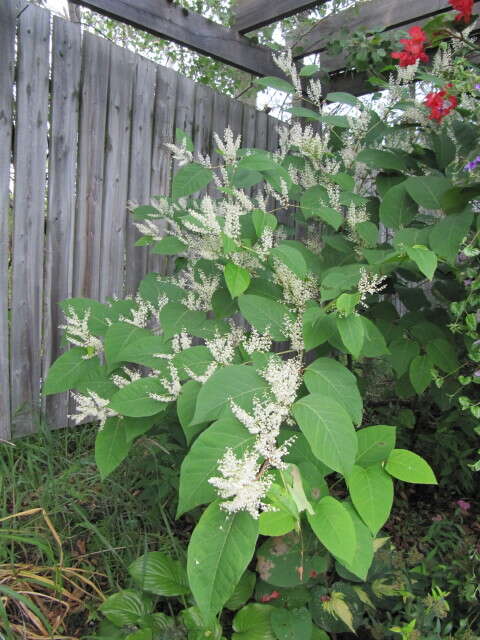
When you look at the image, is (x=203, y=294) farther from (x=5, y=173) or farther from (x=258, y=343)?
(x=5, y=173)

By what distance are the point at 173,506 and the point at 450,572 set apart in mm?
948

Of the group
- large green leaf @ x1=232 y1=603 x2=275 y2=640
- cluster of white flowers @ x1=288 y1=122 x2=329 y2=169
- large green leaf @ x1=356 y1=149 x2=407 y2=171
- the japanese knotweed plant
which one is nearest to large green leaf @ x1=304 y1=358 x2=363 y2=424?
the japanese knotweed plant

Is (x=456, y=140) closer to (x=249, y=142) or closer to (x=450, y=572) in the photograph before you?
(x=450, y=572)

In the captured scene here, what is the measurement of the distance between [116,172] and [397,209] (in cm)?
179

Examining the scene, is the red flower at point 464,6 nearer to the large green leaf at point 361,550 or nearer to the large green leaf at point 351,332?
the large green leaf at point 351,332

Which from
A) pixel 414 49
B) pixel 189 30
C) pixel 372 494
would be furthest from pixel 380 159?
pixel 189 30

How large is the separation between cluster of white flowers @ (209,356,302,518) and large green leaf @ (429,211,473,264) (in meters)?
0.51

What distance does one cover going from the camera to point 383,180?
1792 millimetres

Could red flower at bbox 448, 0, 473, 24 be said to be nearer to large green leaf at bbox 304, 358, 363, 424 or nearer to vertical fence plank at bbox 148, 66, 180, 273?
large green leaf at bbox 304, 358, 363, 424

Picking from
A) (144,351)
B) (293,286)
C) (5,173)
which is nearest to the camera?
(144,351)

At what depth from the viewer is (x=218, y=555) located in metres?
0.73

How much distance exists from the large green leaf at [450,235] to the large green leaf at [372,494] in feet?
1.83

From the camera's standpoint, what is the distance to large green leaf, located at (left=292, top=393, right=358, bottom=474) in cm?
82

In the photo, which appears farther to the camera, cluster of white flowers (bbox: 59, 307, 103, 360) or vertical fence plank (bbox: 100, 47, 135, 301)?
vertical fence plank (bbox: 100, 47, 135, 301)
